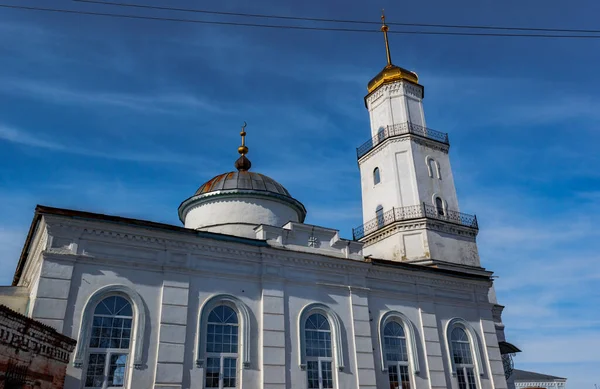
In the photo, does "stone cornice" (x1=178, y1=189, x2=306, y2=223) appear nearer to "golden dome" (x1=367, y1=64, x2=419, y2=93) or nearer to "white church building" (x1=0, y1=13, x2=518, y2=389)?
"white church building" (x1=0, y1=13, x2=518, y2=389)

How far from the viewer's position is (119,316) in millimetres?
14617

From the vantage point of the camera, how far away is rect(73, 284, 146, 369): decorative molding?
44.6 ft

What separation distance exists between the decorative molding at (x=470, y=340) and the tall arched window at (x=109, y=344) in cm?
1361

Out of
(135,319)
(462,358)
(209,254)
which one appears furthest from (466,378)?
(135,319)

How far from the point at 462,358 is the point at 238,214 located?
39.4ft

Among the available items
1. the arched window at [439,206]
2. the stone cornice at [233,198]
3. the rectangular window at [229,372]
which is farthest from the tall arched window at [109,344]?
the arched window at [439,206]

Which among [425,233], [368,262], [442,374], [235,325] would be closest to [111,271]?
[235,325]

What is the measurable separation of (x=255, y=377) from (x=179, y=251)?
4.99 m

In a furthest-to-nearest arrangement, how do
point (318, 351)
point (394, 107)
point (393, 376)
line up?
point (394, 107) → point (393, 376) → point (318, 351)

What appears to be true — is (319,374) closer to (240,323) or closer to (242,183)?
(240,323)

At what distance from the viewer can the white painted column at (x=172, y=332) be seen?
14.4 m

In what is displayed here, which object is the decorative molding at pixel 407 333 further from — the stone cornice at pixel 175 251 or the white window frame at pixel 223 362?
the white window frame at pixel 223 362

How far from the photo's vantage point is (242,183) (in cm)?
2230

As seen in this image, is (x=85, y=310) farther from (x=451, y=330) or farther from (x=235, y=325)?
(x=451, y=330)
